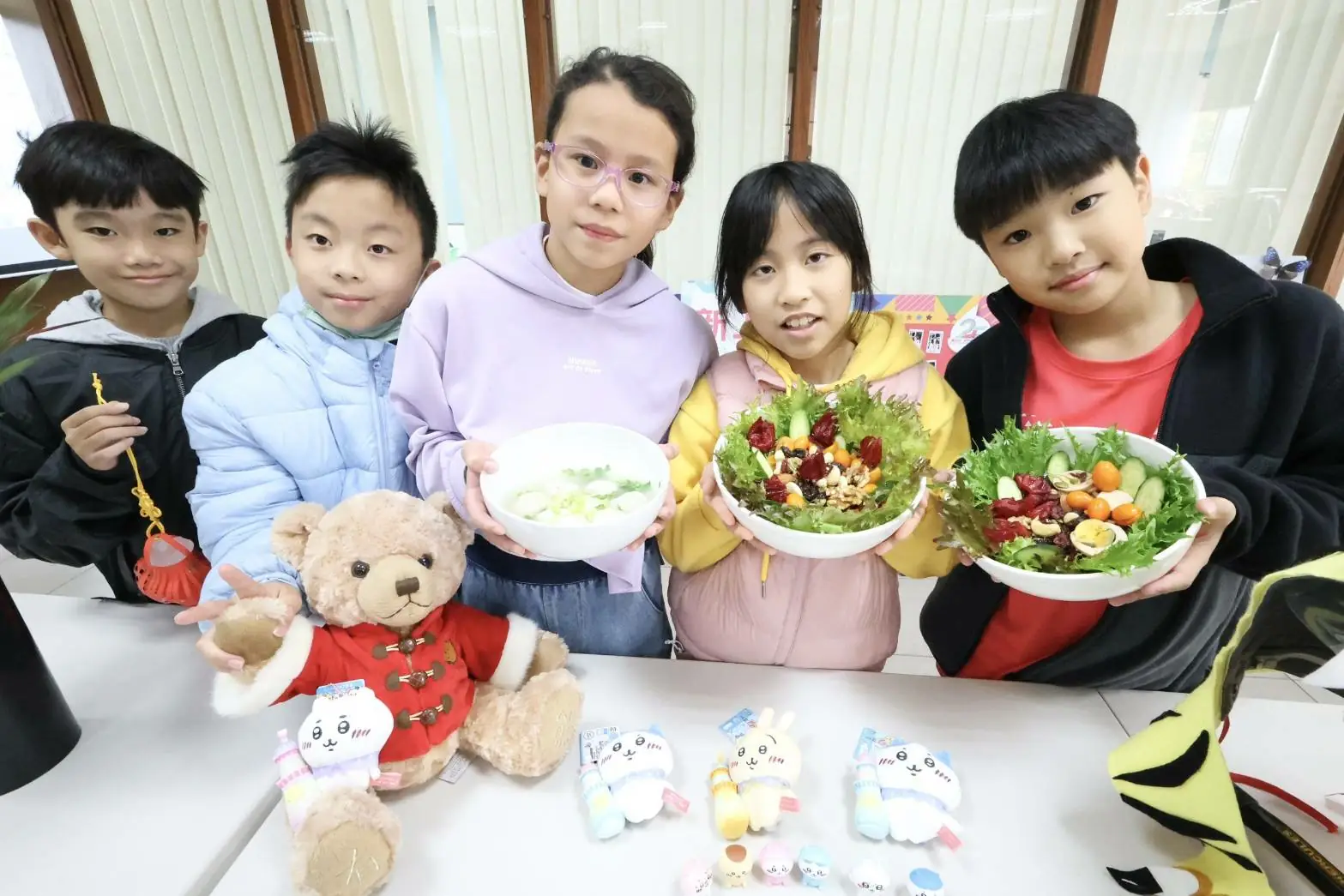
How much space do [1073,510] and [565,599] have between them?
37.9 inches

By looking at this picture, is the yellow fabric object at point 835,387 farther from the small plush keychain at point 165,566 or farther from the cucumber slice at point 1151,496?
the small plush keychain at point 165,566

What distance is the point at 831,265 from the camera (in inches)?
49.6

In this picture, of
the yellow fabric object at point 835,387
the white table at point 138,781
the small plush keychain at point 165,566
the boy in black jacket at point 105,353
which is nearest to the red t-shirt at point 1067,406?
the yellow fabric object at point 835,387

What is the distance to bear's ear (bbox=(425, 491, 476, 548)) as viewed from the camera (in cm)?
114

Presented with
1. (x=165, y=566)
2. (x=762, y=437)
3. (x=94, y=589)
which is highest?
(x=762, y=437)

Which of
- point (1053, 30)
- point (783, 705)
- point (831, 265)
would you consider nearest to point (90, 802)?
point (783, 705)

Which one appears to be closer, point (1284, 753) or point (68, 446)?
point (1284, 753)

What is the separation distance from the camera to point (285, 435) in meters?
1.30

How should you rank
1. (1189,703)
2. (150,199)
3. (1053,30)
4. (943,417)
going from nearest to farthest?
(1189,703)
(943,417)
(150,199)
(1053,30)

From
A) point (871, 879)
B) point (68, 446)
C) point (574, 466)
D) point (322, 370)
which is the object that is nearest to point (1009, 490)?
point (871, 879)

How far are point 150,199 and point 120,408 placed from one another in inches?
19.3

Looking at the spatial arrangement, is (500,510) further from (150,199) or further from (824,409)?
(150,199)

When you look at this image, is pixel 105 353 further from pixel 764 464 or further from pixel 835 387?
pixel 835 387

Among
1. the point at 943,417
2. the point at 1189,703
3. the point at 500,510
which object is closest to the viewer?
the point at 1189,703
